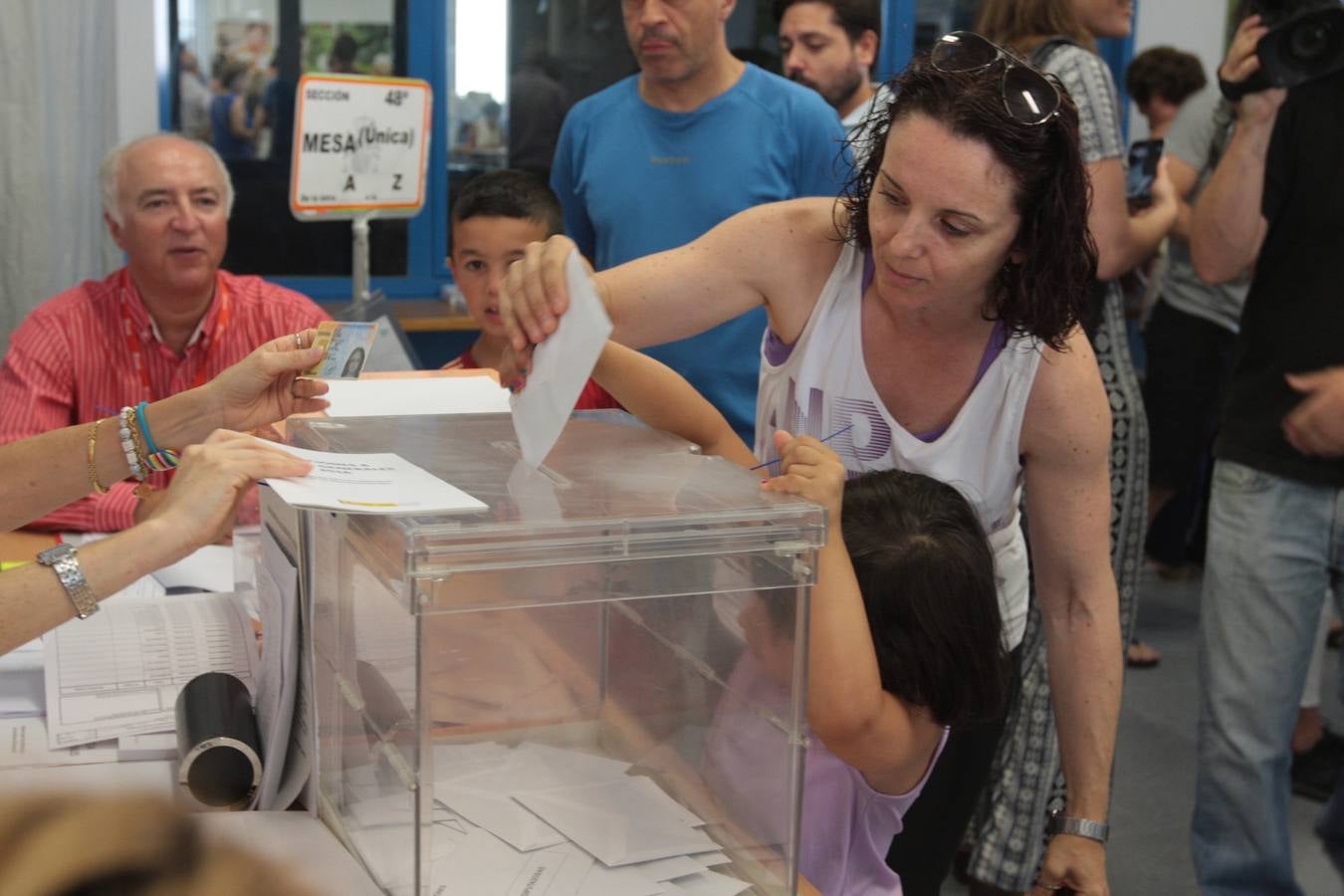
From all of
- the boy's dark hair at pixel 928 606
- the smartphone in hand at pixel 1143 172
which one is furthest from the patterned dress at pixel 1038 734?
the boy's dark hair at pixel 928 606

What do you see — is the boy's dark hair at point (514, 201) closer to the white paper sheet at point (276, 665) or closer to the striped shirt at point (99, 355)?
the striped shirt at point (99, 355)

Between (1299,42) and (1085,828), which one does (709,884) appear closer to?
(1085,828)

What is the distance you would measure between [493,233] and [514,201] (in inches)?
2.9

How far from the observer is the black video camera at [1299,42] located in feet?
6.96

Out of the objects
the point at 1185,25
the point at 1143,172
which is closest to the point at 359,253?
the point at 1143,172

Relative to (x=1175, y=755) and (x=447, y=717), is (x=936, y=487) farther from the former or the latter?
(x=1175, y=755)

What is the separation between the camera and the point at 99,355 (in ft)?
8.73

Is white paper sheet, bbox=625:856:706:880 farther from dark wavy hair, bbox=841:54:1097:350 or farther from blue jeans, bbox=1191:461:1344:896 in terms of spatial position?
blue jeans, bbox=1191:461:1344:896

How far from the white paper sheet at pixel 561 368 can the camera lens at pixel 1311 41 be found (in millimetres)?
1549

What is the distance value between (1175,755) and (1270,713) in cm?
120

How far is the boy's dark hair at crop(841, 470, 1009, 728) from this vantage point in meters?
1.28

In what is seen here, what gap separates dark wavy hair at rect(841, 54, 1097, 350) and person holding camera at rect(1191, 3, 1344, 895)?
2.97 ft

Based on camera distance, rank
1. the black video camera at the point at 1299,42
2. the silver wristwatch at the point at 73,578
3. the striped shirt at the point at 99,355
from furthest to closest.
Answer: the striped shirt at the point at 99,355, the black video camera at the point at 1299,42, the silver wristwatch at the point at 73,578

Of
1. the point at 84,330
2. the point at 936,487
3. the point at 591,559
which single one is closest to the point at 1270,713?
the point at 936,487
